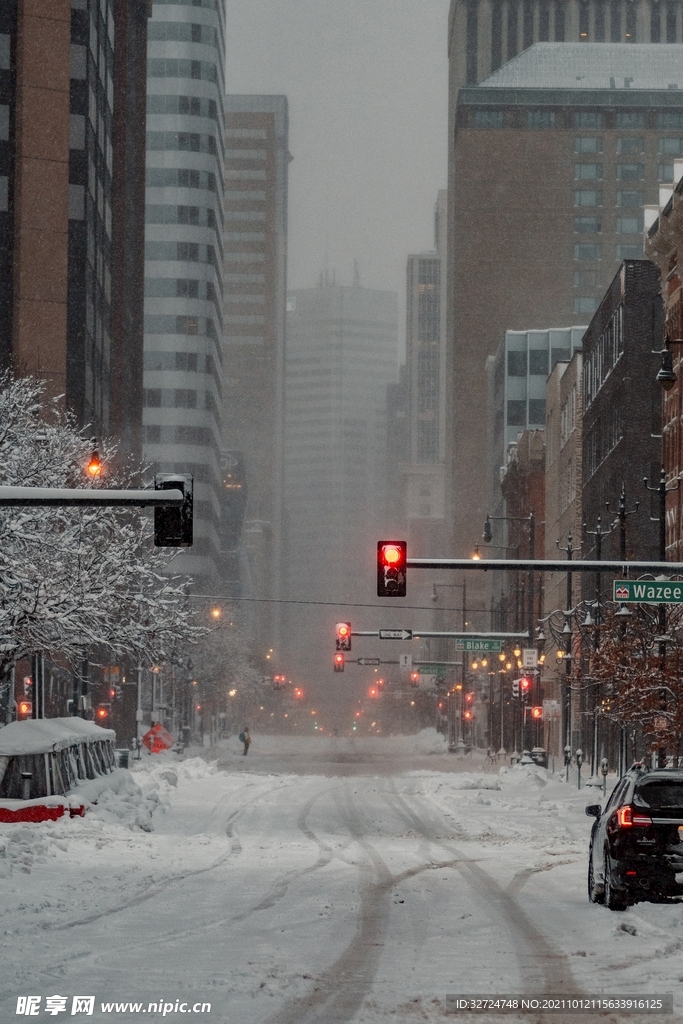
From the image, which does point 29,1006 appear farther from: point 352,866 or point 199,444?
point 199,444

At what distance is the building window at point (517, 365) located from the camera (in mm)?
176875

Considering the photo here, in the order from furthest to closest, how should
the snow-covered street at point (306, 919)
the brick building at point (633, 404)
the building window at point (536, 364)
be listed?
the building window at point (536, 364) → the brick building at point (633, 404) → the snow-covered street at point (306, 919)

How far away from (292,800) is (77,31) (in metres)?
64.7

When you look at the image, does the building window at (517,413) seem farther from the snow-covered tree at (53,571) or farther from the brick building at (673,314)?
the snow-covered tree at (53,571)

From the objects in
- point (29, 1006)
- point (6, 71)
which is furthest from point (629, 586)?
point (6, 71)

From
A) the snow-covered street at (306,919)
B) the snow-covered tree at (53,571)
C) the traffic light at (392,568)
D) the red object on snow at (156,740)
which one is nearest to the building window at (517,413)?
the red object on snow at (156,740)

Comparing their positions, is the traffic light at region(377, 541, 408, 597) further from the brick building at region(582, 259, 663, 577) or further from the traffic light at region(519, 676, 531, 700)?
the brick building at region(582, 259, 663, 577)

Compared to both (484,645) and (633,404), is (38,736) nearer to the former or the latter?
(484,645)

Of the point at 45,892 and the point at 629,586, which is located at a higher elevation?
the point at 629,586

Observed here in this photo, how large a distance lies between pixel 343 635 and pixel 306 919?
4971 centimetres

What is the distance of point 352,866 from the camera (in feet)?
89.8

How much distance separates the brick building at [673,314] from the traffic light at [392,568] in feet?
126

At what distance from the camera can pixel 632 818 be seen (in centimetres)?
1977

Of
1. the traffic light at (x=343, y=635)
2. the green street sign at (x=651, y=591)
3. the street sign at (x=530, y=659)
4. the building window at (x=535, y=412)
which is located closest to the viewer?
the green street sign at (x=651, y=591)
